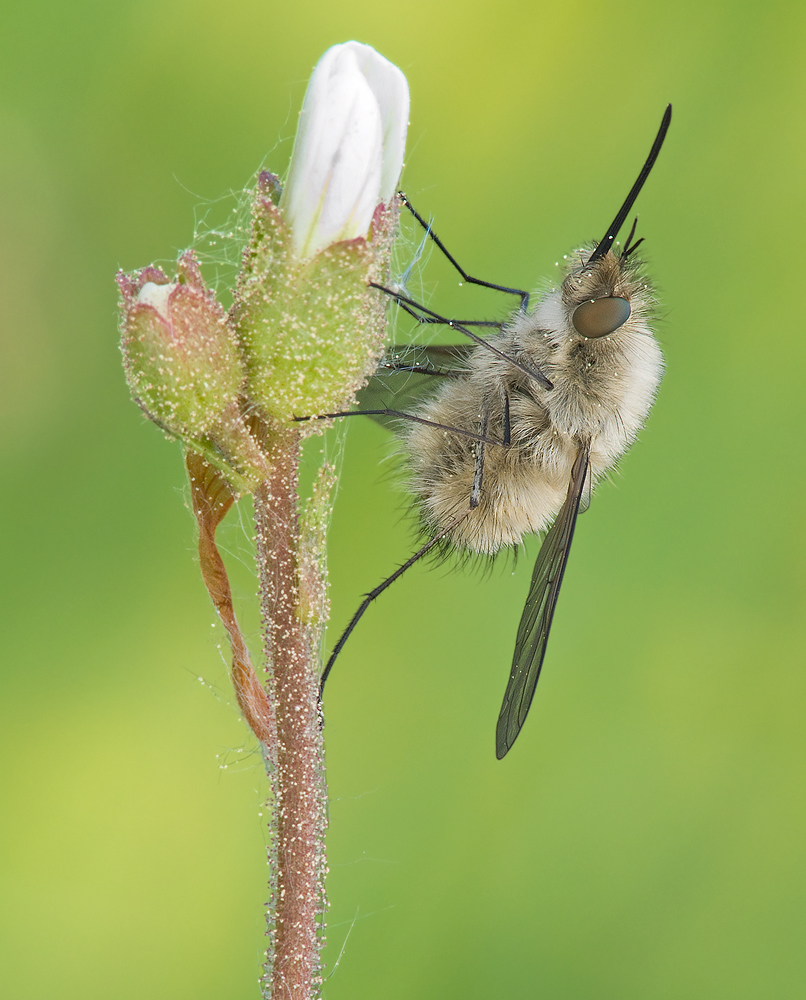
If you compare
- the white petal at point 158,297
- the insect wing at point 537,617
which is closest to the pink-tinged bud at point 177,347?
the white petal at point 158,297

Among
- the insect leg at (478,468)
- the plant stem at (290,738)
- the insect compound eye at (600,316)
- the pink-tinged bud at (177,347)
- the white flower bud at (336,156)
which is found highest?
the white flower bud at (336,156)

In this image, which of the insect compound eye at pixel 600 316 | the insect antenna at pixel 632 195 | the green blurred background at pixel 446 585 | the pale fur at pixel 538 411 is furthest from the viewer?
the green blurred background at pixel 446 585

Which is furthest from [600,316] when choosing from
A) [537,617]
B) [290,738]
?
[290,738]

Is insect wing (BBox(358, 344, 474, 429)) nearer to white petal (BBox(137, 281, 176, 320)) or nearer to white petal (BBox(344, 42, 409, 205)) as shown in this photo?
white petal (BBox(344, 42, 409, 205))

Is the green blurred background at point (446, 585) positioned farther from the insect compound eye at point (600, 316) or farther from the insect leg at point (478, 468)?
the insect compound eye at point (600, 316)

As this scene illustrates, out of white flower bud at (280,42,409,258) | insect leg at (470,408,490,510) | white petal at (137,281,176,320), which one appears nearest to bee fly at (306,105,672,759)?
insect leg at (470,408,490,510)

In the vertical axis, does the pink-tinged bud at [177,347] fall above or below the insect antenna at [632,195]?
below

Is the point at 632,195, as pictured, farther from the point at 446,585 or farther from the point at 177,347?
the point at 446,585
